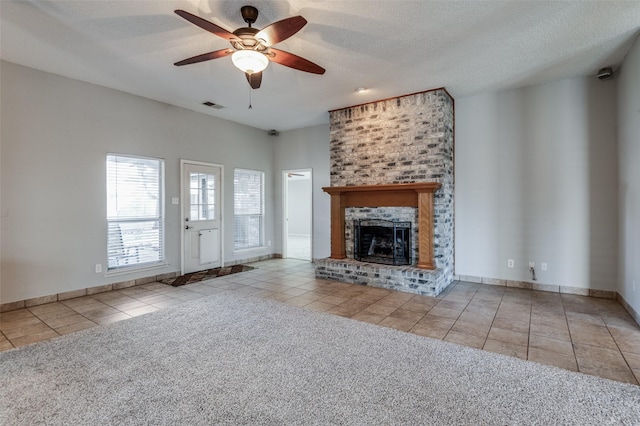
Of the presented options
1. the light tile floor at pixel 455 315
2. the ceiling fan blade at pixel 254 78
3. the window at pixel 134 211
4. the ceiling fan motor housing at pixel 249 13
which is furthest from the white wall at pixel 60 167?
the ceiling fan motor housing at pixel 249 13

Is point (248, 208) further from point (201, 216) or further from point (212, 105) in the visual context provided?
point (212, 105)

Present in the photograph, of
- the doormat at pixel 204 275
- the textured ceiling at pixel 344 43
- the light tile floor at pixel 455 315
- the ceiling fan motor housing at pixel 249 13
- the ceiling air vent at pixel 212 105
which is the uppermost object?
the ceiling air vent at pixel 212 105

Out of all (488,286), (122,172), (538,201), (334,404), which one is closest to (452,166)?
(538,201)

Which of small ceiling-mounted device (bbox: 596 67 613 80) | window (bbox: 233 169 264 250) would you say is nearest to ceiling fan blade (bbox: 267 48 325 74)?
small ceiling-mounted device (bbox: 596 67 613 80)

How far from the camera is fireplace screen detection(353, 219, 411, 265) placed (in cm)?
509

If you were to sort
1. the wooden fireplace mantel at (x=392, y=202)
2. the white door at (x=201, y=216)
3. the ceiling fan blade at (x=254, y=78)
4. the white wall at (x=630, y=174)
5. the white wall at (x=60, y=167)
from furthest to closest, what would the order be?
the white door at (x=201, y=216), the wooden fireplace mantel at (x=392, y=202), the white wall at (x=60, y=167), the white wall at (x=630, y=174), the ceiling fan blade at (x=254, y=78)

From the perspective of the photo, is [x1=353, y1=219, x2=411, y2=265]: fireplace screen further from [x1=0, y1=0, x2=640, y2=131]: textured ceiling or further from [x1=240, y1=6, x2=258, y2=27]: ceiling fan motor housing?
[x1=240, y1=6, x2=258, y2=27]: ceiling fan motor housing

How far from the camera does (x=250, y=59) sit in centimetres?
283

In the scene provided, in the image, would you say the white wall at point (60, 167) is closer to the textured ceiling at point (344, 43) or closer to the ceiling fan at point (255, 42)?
the textured ceiling at point (344, 43)

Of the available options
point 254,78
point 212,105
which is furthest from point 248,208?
point 254,78

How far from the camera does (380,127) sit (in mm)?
5270

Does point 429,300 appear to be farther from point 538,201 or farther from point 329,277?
point 538,201

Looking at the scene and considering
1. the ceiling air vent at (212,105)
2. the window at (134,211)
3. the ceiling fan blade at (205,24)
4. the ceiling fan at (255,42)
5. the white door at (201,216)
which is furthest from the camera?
the white door at (201,216)

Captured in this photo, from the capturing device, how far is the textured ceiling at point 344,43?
280cm
